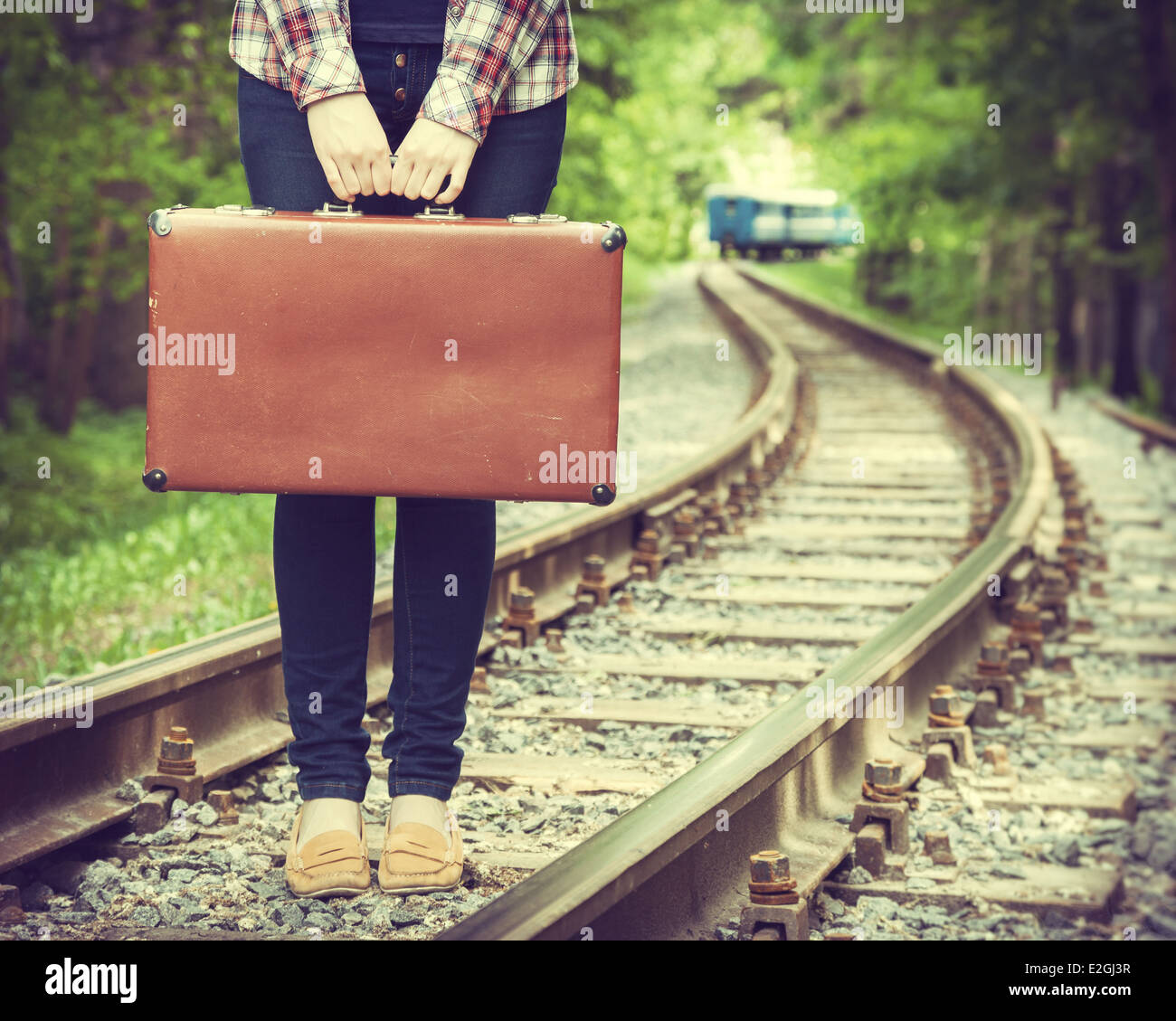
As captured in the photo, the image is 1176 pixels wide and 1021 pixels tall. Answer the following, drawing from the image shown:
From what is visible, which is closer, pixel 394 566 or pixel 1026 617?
pixel 394 566

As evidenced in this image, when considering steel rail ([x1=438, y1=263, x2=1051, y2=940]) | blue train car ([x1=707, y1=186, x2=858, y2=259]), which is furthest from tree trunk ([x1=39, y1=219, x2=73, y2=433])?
blue train car ([x1=707, y1=186, x2=858, y2=259])

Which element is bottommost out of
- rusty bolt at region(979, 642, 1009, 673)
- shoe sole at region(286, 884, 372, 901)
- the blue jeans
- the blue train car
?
shoe sole at region(286, 884, 372, 901)

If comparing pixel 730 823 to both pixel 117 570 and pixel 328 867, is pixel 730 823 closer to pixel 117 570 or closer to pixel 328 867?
pixel 328 867

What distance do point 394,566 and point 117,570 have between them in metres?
4.00

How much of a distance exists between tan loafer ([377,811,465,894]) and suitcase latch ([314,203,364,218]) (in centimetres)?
105

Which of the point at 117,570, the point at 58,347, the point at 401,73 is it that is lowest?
the point at 117,570

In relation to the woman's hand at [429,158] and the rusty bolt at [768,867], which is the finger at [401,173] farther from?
the rusty bolt at [768,867]

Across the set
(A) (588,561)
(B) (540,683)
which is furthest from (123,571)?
(B) (540,683)

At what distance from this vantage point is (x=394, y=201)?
2.54 metres

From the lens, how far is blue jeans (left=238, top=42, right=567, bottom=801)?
8.18ft

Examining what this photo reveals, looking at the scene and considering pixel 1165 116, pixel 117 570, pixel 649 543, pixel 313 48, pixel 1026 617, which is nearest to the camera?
pixel 313 48

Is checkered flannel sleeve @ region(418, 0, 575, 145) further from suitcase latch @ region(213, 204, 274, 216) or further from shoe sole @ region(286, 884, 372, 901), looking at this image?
shoe sole @ region(286, 884, 372, 901)

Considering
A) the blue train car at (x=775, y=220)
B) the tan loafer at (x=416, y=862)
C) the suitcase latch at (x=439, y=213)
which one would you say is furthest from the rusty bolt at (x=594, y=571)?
the blue train car at (x=775, y=220)

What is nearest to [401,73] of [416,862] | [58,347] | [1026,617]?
[416,862]
